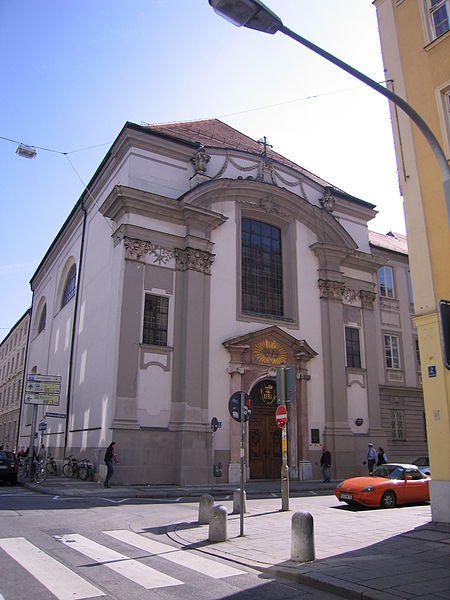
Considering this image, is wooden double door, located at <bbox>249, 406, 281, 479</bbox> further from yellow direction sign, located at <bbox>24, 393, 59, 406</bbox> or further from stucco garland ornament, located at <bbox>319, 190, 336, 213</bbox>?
stucco garland ornament, located at <bbox>319, 190, 336, 213</bbox>

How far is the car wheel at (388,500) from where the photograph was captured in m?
13.9

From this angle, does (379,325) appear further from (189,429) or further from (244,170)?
(189,429)

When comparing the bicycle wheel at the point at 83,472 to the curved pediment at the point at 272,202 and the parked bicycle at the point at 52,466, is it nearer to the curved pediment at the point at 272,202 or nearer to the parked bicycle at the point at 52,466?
the parked bicycle at the point at 52,466

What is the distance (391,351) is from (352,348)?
17.0ft

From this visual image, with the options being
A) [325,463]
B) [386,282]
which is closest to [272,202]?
[386,282]

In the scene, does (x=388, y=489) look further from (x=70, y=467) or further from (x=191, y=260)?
(x=70, y=467)

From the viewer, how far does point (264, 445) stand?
2342cm

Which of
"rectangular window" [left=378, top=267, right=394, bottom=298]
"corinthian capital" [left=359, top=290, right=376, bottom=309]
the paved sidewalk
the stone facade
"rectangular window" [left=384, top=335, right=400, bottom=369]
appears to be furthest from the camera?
the stone facade

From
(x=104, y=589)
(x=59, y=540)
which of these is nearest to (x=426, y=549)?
(x=104, y=589)

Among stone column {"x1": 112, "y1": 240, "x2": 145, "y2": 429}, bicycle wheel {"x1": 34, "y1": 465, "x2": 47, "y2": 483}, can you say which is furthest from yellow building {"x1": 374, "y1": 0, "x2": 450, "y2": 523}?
bicycle wheel {"x1": 34, "y1": 465, "x2": 47, "y2": 483}

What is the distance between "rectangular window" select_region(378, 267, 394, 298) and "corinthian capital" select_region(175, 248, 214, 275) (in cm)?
1372

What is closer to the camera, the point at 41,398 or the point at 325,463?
the point at 325,463

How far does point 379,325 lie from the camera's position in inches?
A: 1217

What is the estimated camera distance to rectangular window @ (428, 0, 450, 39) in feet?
41.1
